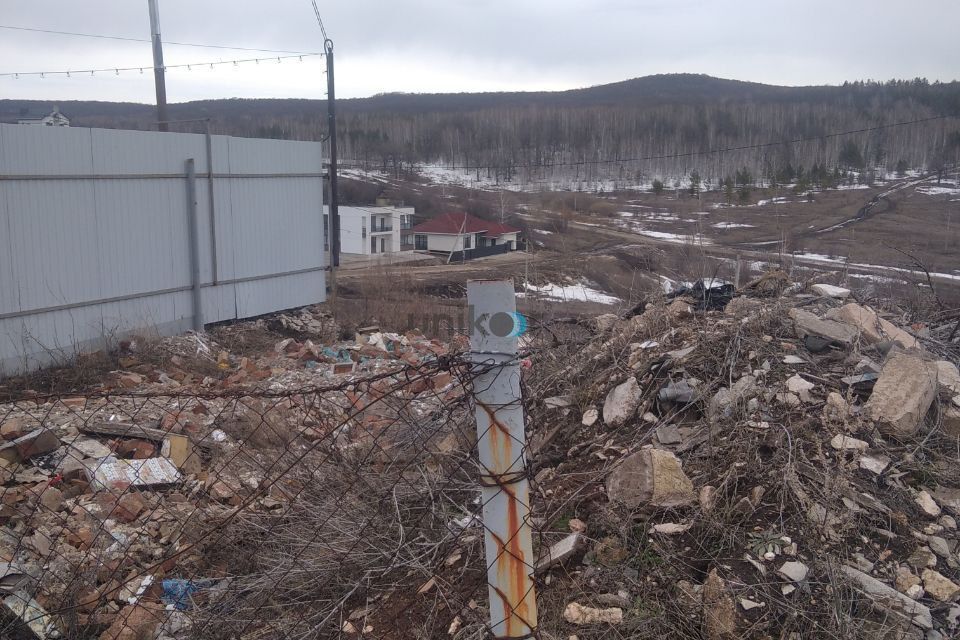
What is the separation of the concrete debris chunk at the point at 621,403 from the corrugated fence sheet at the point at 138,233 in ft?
27.8

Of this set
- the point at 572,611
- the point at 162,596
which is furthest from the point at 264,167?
the point at 572,611

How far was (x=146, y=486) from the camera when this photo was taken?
5062mm

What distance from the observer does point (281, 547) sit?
3.35 meters

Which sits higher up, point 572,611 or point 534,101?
point 534,101

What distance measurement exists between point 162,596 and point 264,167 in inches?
434

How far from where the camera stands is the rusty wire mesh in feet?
8.78

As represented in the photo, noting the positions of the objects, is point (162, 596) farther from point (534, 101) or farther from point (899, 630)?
point (534, 101)

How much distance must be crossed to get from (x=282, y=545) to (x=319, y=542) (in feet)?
1.46

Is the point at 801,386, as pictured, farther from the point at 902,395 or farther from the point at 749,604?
the point at 749,604

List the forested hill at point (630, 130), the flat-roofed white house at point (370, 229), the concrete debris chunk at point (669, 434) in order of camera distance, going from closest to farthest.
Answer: the concrete debris chunk at point (669, 434)
the flat-roofed white house at point (370, 229)
the forested hill at point (630, 130)

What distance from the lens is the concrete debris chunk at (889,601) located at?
253 centimetres

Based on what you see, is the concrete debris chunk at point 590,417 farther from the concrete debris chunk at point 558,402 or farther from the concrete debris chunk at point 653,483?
the concrete debris chunk at point 653,483

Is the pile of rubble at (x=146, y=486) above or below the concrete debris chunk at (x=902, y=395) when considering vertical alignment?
below

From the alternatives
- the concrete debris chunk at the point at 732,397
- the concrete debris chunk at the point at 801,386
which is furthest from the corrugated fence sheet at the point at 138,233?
the concrete debris chunk at the point at 801,386
